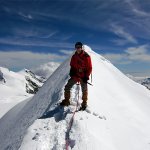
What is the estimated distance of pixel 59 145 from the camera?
1153 centimetres

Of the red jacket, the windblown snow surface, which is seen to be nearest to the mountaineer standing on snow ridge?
the red jacket

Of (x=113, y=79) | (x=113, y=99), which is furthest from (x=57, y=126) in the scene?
(x=113, y=79)

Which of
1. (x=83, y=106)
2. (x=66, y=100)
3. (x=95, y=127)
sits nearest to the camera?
(x=95, y=127)

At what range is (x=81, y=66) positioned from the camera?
14570mm

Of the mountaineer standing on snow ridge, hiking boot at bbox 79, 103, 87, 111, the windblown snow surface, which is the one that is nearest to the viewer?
the windblown snow surface

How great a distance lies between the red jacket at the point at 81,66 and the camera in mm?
14477

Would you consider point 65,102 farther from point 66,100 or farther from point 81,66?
point 81,66

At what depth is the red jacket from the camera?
14477 millimetres

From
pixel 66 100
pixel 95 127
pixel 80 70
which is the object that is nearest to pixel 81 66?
pixel 80 70

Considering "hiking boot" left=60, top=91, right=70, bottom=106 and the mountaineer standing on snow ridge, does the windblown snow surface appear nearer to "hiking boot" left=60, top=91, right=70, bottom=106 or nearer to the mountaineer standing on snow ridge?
"hiking boot" left=60, top=91, right=70, bottom=106

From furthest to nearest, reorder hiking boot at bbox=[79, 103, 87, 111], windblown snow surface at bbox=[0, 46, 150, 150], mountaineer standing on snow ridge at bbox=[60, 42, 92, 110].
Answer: mountaineer standing on snow ridge at bbox=[60, 42, 92, 110], hiking boot at bbox=[79, 103, 87, 111], windblown snow surface at bbox=[0, 46, 150, 150]

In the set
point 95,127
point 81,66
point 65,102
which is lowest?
point 95,127

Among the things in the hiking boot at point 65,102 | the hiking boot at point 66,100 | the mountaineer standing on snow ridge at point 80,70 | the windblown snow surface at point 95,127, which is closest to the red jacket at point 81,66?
the mountaineer standing on snow ridge at point 80,70

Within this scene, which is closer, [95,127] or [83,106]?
[95,127]
